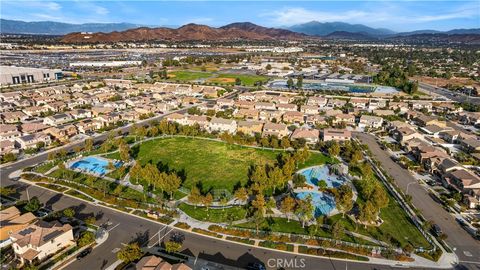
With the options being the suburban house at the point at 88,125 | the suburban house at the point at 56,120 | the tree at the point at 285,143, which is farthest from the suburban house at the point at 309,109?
the suburban house at the point at 56,120

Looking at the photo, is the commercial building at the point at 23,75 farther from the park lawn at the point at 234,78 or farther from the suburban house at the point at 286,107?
the suburban house at the point at 286,107

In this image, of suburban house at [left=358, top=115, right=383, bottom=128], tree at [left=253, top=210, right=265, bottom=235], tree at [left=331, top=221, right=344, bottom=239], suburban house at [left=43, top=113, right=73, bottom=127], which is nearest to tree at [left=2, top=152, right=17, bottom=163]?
suburban house at [left=43, top=113, right=73, bottom=127]

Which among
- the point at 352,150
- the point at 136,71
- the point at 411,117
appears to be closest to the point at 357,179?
the point at 352,150

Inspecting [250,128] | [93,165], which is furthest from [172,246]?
[250,128]

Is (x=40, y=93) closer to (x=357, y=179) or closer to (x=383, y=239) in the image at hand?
(x=357, y=179)

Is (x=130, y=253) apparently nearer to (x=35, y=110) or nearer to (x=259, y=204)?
(x=259, y=204)

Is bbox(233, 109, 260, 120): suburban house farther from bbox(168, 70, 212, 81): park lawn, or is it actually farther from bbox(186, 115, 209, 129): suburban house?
bbox(168, 70, 212, 81): park lawn
